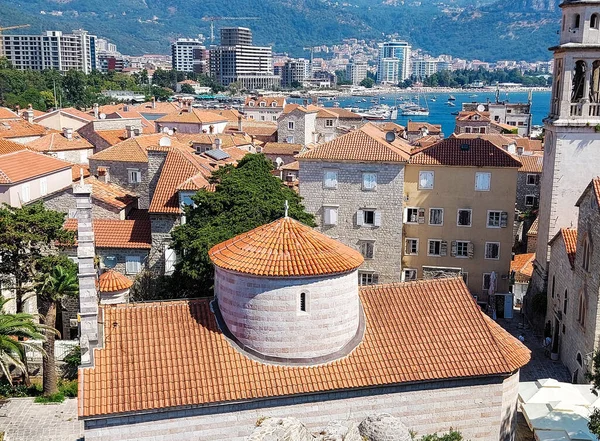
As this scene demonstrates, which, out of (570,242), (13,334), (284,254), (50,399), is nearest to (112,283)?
(50,399)

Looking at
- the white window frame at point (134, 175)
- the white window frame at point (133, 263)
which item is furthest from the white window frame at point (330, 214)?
the white window frame at point (134, 175)

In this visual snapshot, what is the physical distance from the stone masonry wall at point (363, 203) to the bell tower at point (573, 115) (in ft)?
32.5

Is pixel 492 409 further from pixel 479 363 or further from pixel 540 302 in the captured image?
pixel 540 302

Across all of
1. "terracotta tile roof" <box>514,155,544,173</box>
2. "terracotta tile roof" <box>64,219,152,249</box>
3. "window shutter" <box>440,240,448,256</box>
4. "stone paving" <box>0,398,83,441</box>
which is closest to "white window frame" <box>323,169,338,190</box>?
"window shutter" <box>440,240,448,256</box>

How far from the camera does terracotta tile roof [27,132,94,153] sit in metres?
64.2

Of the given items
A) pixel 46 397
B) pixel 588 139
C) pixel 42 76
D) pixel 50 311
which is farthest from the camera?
pixel 42 76

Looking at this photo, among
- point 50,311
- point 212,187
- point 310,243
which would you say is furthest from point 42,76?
point 310,243

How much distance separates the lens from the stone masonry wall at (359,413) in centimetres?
1802

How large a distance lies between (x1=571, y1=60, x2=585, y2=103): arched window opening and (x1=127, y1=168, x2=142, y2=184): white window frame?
2885 centimetres

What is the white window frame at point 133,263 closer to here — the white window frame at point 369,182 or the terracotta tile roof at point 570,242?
the white window frame at point 369,182

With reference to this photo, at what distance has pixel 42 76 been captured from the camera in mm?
154500

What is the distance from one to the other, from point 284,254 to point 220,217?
1353 centimetres

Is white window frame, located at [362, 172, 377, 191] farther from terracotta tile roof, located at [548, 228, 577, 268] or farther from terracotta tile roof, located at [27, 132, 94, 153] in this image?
terracotta tile roof, located at [27, 132, 94, 153]

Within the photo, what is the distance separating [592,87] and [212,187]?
20564 mm
